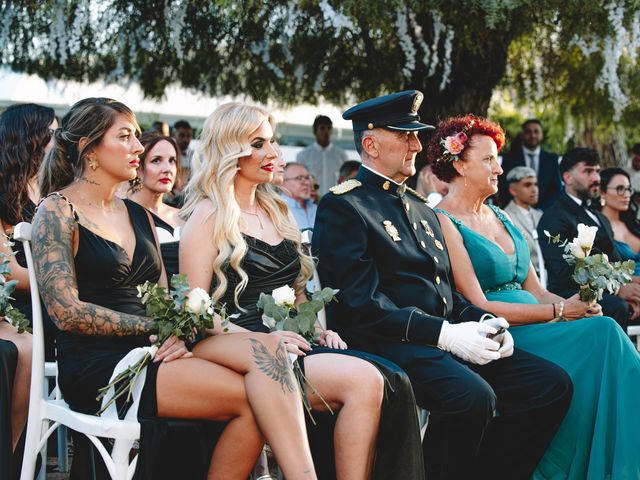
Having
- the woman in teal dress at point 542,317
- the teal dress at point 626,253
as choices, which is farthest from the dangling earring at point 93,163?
the teal dress at point 626,253

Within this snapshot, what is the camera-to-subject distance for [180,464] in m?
3.69

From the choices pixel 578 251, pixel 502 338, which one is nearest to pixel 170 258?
pixel 502 338


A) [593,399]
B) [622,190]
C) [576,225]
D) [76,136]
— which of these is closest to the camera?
[76,136]

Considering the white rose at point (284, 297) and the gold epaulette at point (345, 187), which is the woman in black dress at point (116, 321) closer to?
the white rose at point (284, 297)

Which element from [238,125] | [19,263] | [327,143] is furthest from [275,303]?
[327,143]

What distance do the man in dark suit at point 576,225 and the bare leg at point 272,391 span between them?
3120 millimetres

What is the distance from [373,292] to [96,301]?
1221 millimetres

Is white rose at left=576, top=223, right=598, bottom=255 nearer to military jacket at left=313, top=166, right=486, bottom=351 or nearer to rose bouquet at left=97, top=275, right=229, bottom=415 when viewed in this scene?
military jacket at left=313, top=166, right=486, bottom=351

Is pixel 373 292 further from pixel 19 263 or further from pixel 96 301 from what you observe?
pixel 19 263

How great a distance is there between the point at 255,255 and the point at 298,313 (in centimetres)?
38

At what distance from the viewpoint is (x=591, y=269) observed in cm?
453

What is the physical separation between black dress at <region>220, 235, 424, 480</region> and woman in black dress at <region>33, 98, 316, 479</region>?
0.38 metres

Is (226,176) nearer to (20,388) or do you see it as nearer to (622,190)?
(20,388)

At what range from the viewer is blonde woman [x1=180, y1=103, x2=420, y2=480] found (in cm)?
356
